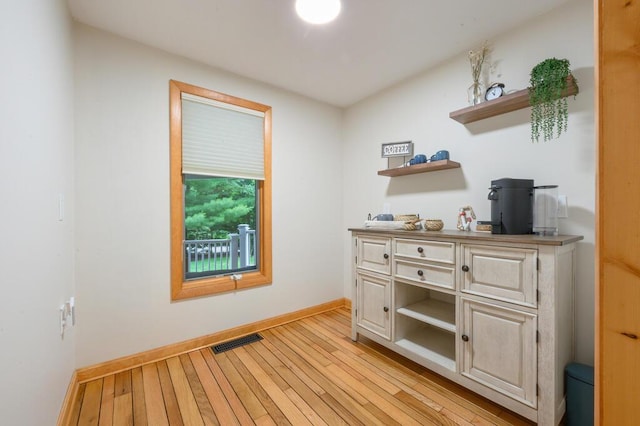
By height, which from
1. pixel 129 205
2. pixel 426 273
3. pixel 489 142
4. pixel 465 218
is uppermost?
pixel 489 142

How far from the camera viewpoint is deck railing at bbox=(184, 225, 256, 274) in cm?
269

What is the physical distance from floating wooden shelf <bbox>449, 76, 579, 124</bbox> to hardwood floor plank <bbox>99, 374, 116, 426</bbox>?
316 cm

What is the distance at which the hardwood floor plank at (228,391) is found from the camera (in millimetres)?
1577

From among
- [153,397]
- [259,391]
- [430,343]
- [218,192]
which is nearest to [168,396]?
[153,397]

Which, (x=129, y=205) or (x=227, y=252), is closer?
(x=129, y=205)

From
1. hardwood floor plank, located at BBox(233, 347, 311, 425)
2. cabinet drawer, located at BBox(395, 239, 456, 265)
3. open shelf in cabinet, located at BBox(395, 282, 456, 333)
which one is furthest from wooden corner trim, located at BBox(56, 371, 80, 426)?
cabinet drawer, located at BBox(395, 239, 456, 265)

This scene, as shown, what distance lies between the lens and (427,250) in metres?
1.93

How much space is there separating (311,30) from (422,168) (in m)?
1.46

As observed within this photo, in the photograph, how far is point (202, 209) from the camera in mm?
2602

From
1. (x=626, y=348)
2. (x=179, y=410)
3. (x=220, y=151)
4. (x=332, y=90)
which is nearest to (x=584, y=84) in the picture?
(x=626, y=348)

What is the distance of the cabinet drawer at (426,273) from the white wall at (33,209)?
6.90ft

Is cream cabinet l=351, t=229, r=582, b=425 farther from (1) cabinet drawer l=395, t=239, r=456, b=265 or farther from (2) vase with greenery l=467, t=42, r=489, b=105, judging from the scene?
(2) vase with greenery l=467, t=42, r=489, b=105

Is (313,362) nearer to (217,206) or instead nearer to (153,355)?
(153,355)

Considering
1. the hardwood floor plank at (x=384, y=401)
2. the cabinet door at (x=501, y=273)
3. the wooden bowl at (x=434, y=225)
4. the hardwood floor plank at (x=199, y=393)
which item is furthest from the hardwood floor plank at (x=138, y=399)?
the wooden bowl at (x=434, y=225)
